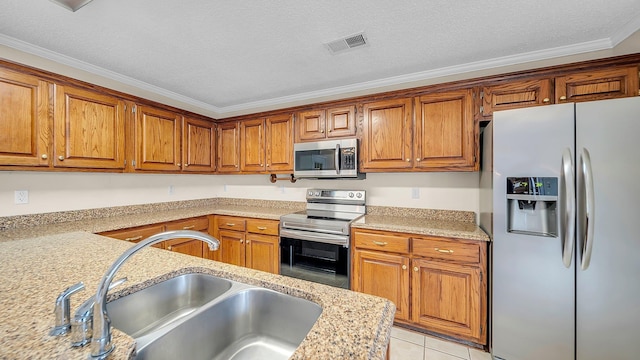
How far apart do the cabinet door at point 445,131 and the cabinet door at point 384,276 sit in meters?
0.92

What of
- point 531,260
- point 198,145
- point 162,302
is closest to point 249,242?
point 198,145

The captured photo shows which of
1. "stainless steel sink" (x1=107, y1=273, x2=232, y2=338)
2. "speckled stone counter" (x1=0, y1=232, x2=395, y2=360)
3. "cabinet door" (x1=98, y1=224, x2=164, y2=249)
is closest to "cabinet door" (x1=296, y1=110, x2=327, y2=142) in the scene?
"cabinet door" (x1=98, y1=224, x2=164, y2=249)

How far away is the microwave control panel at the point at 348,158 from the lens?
8.36ft

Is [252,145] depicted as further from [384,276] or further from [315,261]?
[384,276]

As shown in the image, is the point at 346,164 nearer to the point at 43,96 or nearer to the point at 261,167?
the point at 261,167

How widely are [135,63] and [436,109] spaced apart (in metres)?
2.78

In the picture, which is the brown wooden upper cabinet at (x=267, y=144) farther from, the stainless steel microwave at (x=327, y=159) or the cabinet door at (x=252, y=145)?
the stainless steel microwave at (x=327, y=159)

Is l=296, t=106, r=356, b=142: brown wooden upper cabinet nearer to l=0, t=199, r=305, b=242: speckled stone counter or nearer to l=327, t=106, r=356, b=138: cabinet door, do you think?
l=327, t=106, r=356, b=138: cabinet door

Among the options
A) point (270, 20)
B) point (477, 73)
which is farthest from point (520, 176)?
point (270, 20)

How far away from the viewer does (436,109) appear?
2.25 m

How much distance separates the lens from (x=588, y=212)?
1477mm

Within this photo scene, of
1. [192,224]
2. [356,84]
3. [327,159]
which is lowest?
[192,224]

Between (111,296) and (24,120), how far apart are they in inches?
79.0

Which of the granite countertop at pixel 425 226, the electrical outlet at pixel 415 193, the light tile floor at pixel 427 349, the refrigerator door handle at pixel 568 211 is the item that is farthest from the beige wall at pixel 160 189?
the light tile floor at pixel 427 349
